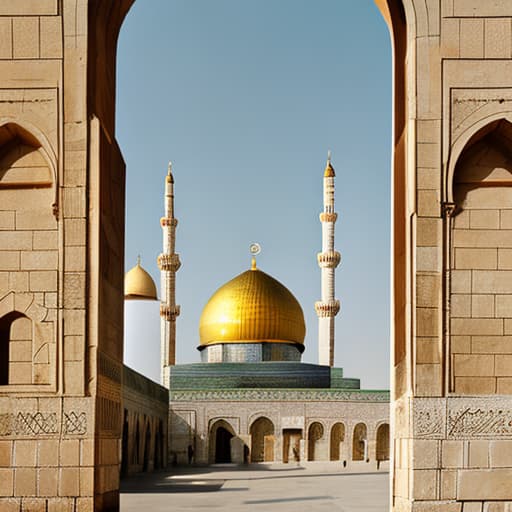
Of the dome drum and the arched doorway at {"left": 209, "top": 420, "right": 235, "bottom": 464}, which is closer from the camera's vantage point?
the arched doorway at {"left": 209, "top": 420, "right": 235, "bottom": 464}

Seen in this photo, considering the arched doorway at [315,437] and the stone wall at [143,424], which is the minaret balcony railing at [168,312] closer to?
the stone wall at [143,424]

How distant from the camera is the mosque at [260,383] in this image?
3269 cm

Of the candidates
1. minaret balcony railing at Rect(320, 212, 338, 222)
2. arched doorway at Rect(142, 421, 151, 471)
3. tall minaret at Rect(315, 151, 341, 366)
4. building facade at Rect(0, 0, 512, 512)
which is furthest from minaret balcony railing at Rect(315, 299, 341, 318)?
building facade at Rect(0, 0, 512, 512)

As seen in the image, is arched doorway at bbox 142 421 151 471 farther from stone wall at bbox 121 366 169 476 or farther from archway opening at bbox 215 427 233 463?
archway opening at bbox 215 427 233 463

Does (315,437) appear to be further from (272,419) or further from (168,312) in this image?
(168,312)

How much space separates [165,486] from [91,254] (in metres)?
9.14

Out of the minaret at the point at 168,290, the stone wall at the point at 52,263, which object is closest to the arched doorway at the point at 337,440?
the minaret at the point at 168,290

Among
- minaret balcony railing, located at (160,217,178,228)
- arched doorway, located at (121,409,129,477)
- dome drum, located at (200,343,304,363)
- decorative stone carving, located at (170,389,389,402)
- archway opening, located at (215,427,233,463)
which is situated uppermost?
minaret balcony railing, located at (160,217,178,228)

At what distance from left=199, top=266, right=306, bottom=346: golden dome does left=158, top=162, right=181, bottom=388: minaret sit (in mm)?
1374

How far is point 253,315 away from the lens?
36.2 m

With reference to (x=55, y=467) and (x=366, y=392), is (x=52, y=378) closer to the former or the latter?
(x=55, y=467)

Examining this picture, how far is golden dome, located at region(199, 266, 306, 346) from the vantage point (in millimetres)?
36281

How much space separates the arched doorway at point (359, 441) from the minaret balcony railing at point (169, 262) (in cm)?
881

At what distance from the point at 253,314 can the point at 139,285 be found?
16.0 ft
